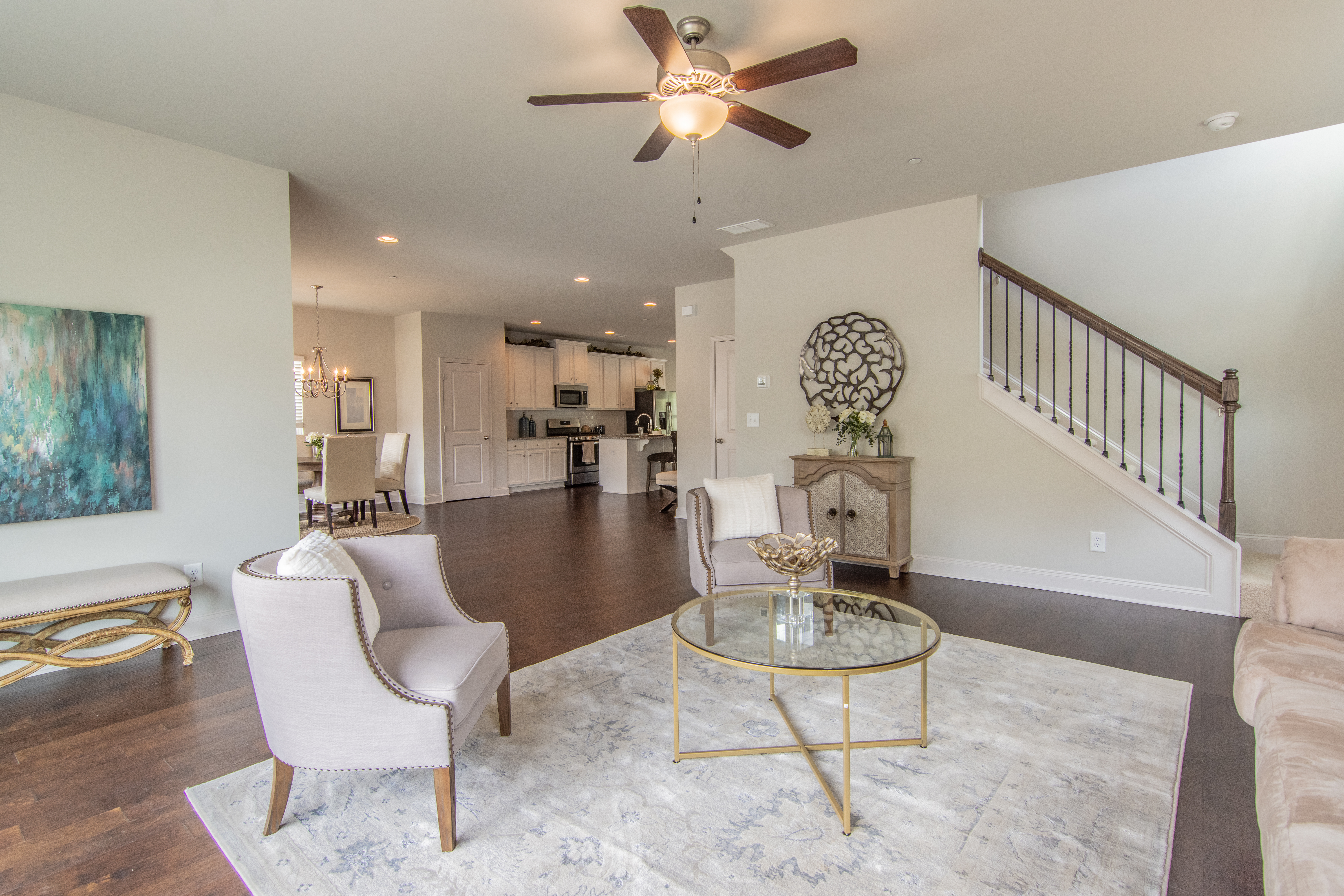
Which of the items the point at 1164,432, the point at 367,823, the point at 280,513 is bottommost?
the point at 367,823

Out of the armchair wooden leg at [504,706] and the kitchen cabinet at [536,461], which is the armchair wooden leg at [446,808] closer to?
the armchair wooden leg at [504,706]

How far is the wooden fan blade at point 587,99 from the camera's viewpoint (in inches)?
89.0

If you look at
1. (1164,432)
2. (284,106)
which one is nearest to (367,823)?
(284,106)

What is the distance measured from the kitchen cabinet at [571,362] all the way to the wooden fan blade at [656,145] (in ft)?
25.1

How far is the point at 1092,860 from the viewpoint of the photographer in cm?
158

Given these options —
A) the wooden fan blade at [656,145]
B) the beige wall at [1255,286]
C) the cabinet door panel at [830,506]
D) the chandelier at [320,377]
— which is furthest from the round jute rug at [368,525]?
the beige wall at [1255,286]

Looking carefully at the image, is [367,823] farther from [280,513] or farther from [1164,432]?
[1164,432]

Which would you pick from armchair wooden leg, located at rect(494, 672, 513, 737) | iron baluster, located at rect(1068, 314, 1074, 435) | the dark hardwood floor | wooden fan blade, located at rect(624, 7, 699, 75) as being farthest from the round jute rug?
iron baluster, located at rect(1068, 314, 1074, 435)

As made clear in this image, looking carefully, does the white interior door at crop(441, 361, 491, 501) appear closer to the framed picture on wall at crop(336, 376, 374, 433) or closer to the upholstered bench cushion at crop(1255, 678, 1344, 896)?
the framed picture on wall at crop(336, 376, 374, 433)

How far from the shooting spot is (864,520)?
4484 mm

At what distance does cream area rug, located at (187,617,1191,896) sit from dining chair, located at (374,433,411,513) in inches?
198

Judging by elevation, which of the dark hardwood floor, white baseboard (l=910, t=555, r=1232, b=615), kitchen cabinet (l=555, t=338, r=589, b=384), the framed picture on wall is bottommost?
the dark hardwood floor

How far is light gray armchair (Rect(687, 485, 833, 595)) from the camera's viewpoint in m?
3.21

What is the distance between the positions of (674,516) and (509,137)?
477cm
